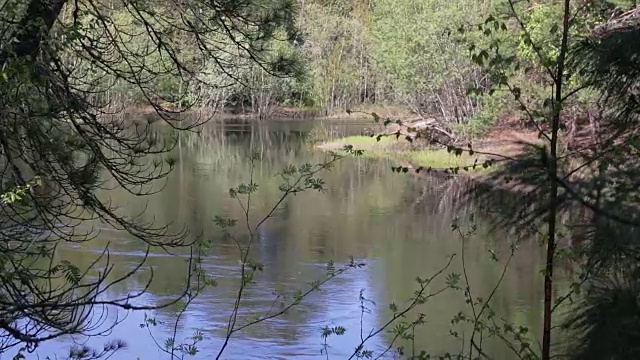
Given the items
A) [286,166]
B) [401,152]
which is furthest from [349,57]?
[286,166]

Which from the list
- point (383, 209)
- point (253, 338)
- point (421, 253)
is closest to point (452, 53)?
point (383, 209)

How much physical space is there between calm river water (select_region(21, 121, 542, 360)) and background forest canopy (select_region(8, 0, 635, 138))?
65 cm

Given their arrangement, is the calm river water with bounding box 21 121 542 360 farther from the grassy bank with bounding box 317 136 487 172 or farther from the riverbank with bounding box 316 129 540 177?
the grassy bank with bounding box 317 136 487 172

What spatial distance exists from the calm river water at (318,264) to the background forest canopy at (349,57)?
65 cm

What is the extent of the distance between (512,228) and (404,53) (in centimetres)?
1624

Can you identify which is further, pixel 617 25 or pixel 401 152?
pixel 401 152

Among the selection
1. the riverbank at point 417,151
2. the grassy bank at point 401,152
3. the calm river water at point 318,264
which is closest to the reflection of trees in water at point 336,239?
the calm river water at point 318,264

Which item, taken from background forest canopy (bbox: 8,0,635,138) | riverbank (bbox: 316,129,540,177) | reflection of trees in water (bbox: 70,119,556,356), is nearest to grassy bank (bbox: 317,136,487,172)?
riverbank (bbox: 316,129,540,177)

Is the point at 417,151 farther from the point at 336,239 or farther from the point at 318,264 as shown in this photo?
the point at 318,264

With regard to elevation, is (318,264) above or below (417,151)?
below

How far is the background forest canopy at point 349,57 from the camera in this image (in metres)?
3.49

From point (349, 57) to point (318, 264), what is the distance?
20769mm

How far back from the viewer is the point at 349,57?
2838 cm

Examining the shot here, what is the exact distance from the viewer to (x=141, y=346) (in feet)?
19.5
